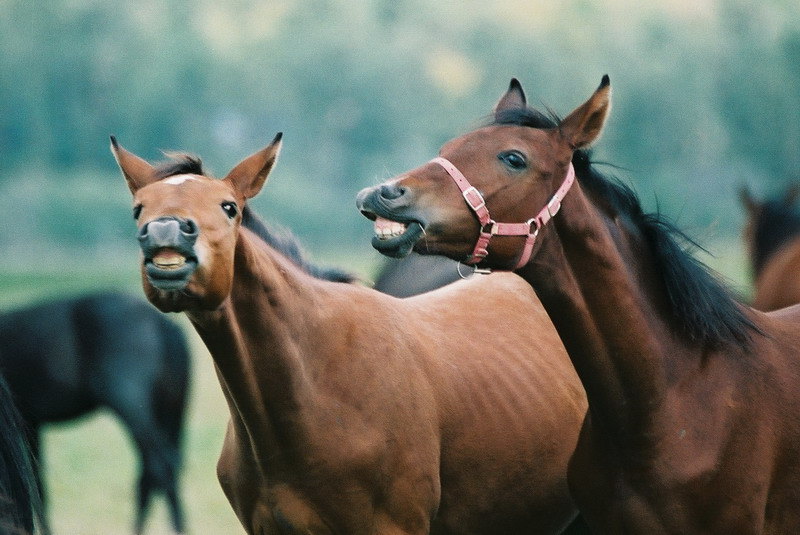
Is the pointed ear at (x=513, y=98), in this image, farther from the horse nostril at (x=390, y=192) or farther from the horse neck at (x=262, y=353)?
the horse neck at (x=262, y=353)

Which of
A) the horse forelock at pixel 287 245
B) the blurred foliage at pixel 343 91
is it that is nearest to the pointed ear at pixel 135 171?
the horse forelock at pixel 287 245

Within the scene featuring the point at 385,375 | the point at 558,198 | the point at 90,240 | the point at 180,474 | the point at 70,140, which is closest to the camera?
the point at 558,198

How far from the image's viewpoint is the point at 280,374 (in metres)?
4.29

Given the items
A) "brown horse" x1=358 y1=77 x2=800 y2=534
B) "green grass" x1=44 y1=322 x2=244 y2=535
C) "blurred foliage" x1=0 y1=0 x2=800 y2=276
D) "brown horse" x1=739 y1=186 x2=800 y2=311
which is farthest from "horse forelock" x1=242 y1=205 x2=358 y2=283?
"blurred foliage" x1=0 y1=0 x2=800 y2=276

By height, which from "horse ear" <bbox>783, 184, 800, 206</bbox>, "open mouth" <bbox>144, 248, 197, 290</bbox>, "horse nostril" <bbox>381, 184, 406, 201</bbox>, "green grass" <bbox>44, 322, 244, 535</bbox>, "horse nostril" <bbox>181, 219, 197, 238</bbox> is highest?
"horse nostril" <bbox>381, 184, 406, 201</bbox>

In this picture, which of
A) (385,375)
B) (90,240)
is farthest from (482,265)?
(90,240)

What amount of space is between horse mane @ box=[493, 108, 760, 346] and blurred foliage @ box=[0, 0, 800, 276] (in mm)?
23287

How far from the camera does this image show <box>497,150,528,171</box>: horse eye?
4000mm

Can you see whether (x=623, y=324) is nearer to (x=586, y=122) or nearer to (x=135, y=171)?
(x=586, y=122)

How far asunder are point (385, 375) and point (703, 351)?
1.17 meters

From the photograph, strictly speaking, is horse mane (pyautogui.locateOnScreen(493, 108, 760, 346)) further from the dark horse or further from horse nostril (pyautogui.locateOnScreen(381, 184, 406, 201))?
the dark horse

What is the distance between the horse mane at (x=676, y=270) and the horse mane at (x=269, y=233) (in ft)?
3.34

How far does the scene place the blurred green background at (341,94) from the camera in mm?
28844

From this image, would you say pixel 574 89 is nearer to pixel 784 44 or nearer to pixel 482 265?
pixel 784 44
